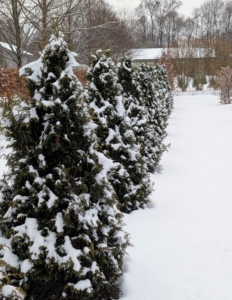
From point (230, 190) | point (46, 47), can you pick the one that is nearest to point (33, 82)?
point (46, 47)

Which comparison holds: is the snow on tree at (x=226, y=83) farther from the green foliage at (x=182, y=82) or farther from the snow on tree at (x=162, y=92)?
the green foliage at (x=182, y=82)

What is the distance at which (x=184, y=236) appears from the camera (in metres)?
3.67

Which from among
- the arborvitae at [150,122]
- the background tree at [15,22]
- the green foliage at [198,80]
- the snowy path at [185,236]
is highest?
the background tree at [15,22]

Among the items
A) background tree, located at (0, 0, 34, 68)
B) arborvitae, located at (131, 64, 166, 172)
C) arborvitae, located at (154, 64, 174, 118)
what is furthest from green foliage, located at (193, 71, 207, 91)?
arborvitae, located at (131, 64, 166, 172)

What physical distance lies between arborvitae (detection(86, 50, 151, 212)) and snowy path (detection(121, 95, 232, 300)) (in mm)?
384

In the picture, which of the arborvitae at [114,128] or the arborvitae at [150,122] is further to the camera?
the arborvitae at [150,122]

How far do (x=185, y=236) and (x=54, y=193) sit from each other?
2.21m

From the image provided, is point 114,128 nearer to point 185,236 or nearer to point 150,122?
point 185,236

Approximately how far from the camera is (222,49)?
29938mm

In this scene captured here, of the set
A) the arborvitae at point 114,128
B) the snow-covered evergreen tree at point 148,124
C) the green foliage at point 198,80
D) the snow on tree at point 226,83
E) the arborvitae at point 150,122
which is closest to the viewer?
the arborvitae at point 114,128

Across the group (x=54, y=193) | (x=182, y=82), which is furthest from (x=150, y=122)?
(x=182, y=82)

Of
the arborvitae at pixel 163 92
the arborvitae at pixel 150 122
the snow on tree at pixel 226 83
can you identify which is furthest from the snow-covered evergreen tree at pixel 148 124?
the snow on tree at pixel 226 83

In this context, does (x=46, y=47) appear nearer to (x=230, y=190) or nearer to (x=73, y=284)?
(x=73, y=284)

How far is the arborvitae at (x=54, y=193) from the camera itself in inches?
79.7
